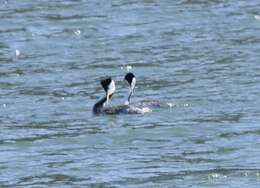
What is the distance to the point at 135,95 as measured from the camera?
74.5 ft

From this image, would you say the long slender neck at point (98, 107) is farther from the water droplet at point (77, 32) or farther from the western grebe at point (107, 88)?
the water droplet at point (77, 32)

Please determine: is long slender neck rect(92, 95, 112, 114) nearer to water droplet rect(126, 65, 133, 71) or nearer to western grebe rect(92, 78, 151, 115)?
western grebe rect(92, 78, 151, 115)

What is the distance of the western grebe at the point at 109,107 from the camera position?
20672 millimetres

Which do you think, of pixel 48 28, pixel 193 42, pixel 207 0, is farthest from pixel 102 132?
pixel 207 0

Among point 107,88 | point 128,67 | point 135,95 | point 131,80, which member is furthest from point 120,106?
point 128,67

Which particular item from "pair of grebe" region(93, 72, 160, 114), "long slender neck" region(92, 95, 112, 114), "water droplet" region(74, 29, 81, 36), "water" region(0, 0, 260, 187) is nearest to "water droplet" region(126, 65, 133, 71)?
"water" region(0, 0, 260, 187)

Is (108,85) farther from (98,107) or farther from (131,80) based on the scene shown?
(98,107)

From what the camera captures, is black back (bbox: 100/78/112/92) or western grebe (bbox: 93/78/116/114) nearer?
western grebe (bbox: 93/78/116/114)

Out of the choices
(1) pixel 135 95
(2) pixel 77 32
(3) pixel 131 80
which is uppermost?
(3) pixel 131 80

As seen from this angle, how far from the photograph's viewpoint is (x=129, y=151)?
17484mm

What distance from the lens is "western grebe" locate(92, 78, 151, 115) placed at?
20672 mm

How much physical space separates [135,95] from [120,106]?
1.54 m

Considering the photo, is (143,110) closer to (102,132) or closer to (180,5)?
(102,132)

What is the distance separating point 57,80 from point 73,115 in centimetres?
301
